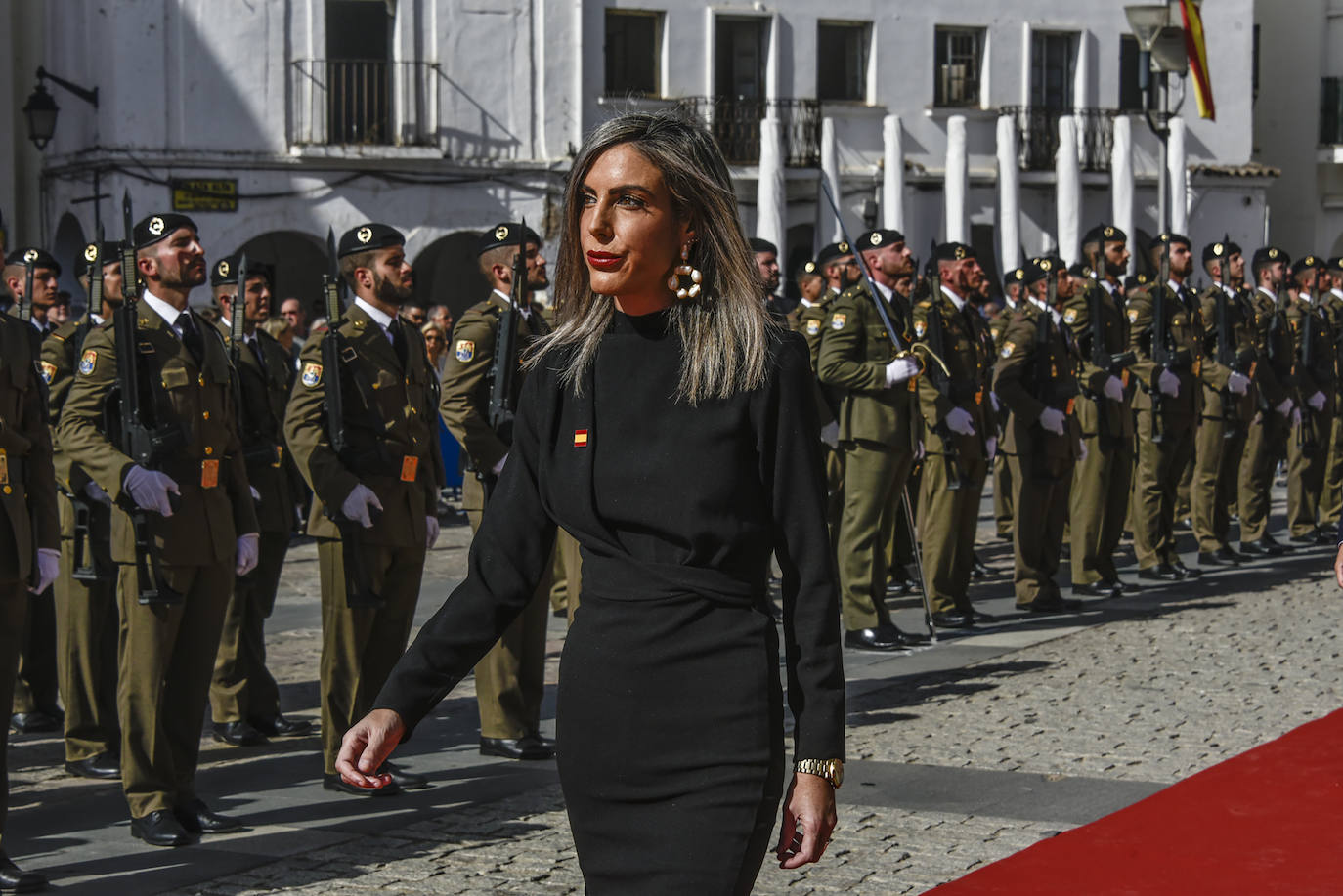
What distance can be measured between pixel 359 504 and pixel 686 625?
13.7 feet

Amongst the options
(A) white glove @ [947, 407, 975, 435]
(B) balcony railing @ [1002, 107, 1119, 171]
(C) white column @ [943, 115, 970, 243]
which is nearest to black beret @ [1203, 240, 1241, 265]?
(A) white glove @ [947, 407, 975, 435]

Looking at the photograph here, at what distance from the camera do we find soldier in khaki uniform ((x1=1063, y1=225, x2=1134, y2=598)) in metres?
13.0

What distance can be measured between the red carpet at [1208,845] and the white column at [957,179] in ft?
77.8

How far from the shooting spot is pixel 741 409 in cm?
337

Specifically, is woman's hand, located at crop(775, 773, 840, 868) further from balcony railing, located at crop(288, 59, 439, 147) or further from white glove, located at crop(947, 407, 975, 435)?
balcony railing, located at crop(288, 59, 439, 147)

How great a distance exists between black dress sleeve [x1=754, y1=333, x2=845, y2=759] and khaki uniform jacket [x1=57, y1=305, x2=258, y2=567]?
391cm

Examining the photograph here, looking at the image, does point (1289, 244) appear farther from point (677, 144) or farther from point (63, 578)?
point (677, 144)

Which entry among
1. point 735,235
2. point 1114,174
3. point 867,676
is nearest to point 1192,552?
point 867,676

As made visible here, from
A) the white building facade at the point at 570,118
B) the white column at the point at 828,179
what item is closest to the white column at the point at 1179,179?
the white building facade at the point at 570,118

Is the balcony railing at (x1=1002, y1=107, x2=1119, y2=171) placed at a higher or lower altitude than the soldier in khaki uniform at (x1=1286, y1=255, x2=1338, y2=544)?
higher

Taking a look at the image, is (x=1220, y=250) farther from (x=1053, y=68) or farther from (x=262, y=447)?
(x=1053, y=68)

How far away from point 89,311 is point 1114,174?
2581 centimetres

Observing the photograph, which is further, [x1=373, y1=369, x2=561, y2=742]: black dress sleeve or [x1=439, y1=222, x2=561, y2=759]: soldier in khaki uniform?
[x1=439, y1=222, x2=561, y2=759]: soldier in khaki uniform

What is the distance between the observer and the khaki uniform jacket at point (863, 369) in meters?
10.8
